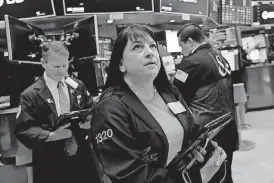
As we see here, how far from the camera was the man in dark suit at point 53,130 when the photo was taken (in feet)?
6.68

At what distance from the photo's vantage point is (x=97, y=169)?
2.29 metres

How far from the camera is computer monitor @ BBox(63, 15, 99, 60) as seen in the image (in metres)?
2.97

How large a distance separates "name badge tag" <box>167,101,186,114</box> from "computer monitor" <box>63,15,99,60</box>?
1.61m

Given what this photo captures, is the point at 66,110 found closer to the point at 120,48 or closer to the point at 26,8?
the point at 120,48

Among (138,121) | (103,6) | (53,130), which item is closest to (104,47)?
(103,6)

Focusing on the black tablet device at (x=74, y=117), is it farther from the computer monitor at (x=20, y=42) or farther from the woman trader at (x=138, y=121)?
the computer monitor at (x=20, y=42)

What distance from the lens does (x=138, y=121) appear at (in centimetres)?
137

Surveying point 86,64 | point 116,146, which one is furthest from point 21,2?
point 116,146

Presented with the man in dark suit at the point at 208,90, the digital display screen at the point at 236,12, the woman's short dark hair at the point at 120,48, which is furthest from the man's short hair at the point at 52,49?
the digital display screen at the point at 236,12

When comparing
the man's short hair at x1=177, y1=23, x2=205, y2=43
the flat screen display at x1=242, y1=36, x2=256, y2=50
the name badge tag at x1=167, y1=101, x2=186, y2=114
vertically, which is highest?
the man's short hair at x1=177, y1=23, x2=205, y2=43

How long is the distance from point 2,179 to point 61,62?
0.93 metres

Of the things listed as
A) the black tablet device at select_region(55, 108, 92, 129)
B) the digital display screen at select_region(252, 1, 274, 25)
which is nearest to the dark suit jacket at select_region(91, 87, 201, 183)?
the black tablet device at select_region(55, 108, 92, 129)

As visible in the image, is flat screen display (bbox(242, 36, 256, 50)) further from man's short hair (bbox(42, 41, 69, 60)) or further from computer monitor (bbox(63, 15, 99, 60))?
man's short hair (bbox(42, 41, 69, 60))

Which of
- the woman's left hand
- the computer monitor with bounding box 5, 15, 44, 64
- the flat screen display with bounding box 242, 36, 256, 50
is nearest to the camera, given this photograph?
the woman's left hand
